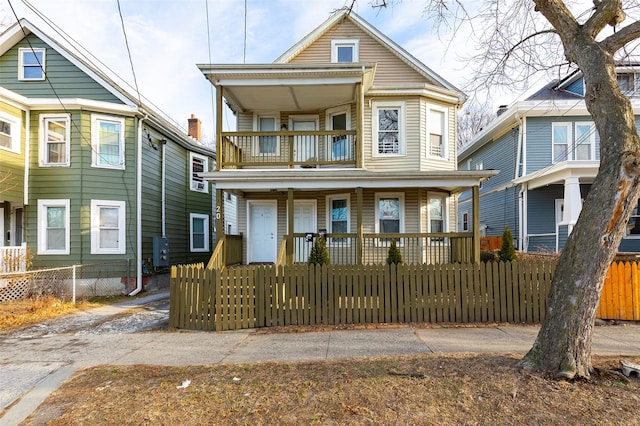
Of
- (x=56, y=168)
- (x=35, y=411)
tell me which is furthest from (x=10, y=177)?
(x=35, y=411)

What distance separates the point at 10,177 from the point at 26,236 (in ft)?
6.51

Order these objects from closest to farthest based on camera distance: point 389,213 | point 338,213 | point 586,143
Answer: point 389,213 < point 338,213 < point 586,143

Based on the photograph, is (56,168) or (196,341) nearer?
(196,341)

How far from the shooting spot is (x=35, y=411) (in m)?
3.97

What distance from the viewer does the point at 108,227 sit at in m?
12.1

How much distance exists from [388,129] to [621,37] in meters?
7.80

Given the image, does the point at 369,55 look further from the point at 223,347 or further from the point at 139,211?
the point at 223,347

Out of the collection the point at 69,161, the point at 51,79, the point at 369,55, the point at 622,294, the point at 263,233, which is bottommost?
the point at 622,294

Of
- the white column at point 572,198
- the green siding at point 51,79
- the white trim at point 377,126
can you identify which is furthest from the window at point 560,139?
the green siding at point 51,79

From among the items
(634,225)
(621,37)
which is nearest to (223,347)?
(621,37)

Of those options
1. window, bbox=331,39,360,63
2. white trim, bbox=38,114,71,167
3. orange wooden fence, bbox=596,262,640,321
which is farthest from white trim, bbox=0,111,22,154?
orange wooden fence, bbox=596,262,640,321

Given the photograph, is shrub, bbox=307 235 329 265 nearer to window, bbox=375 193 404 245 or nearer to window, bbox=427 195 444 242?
window, bbox=375 193 404 245

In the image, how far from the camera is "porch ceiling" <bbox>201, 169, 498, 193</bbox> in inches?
386

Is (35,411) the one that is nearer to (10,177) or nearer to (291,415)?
(291,415)
